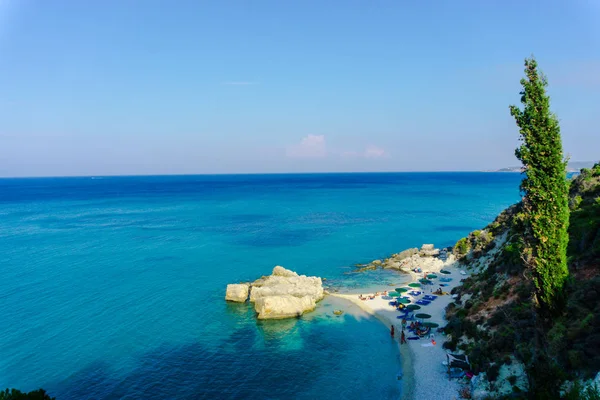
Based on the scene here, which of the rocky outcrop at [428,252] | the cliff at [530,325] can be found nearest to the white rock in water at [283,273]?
the cliff at [530,325]

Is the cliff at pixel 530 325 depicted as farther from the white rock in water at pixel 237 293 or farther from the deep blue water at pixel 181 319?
the white rock in water at pixel 237 293

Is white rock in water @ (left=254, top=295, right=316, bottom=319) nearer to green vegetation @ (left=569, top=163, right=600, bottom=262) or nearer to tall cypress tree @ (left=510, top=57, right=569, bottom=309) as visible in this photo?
tall cypress tree @ (left=510, top=57, right=569, bottom=309)

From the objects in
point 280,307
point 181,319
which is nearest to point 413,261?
point 280,307

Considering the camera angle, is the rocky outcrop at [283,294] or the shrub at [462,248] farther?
the shrub at [462,248]

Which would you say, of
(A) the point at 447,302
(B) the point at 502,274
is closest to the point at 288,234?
(A) the point at 447,302

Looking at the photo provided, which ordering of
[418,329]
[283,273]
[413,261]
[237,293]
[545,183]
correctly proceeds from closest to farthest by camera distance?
[545,183] → [418,329] → [237,293] → [283,273] → [413,261]

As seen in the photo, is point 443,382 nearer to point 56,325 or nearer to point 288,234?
point 56,325

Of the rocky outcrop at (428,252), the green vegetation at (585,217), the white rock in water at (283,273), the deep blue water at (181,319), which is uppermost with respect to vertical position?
the green vegetation at (585,217)

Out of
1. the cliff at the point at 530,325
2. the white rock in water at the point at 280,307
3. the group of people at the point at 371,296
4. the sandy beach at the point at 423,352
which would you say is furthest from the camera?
the group of people at the point at 371,296

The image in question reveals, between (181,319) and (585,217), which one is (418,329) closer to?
(585,217)
